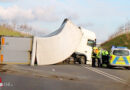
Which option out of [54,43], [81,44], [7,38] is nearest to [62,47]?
[54,43]

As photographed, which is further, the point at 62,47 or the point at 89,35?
the point at 89,35

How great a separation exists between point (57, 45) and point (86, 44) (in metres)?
3.97

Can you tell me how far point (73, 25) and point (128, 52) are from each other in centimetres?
498

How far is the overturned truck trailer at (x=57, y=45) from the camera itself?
819 inches

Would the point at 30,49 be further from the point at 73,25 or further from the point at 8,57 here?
the point at 73,25

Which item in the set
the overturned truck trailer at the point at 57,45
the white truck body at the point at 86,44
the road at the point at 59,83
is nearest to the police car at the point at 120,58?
the overturned truck trailer at the point at 57,45

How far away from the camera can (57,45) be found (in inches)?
856

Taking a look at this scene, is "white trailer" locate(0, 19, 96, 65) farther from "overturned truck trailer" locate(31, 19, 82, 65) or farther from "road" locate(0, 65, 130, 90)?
"road" locate(0, 65, 130, 90)

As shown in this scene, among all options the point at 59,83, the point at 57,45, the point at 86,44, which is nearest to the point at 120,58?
the point at 57,45

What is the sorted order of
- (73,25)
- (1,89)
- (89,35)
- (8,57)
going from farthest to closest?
(89,35)
(73,25)
(8,57)
(1,89)

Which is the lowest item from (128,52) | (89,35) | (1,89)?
(1,89)

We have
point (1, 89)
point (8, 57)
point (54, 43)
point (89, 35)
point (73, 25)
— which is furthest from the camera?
point (89, 35)

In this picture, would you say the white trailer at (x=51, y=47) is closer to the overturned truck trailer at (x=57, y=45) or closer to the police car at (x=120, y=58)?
the overturned truck trailer at (x=57, y=45)

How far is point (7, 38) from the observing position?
19938 millimetres
